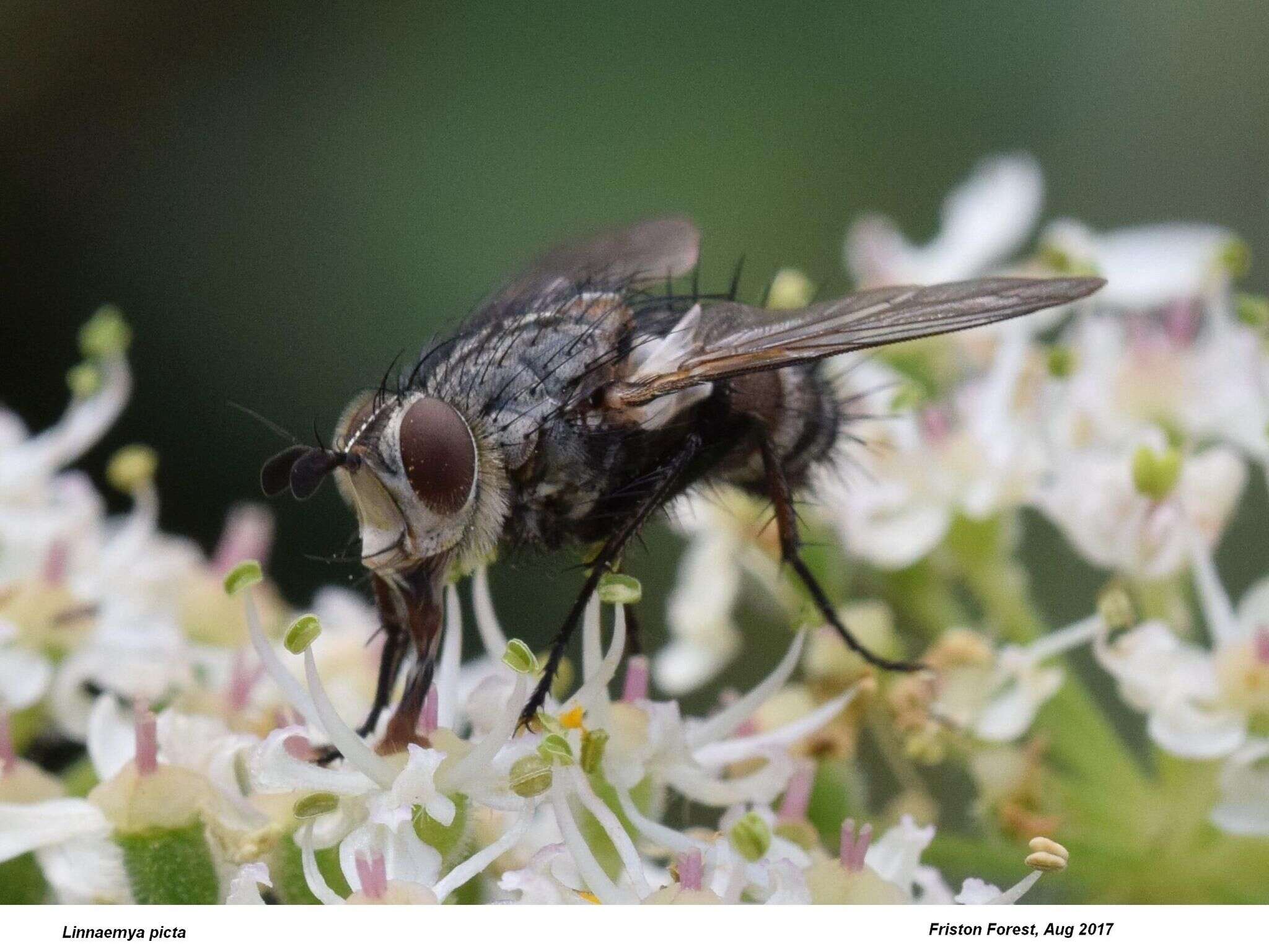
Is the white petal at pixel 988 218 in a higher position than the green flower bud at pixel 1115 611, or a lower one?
higher

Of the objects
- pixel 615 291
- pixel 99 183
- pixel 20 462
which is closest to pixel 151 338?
pixel 99 183

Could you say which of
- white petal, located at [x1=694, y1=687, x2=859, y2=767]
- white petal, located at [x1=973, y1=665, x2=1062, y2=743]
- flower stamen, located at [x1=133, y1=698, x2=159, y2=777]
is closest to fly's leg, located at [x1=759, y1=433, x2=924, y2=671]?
white petal, located at [x1=694, y1=687, x2=859, y2=767]

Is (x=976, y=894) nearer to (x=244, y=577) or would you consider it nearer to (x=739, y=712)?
(x=739, y=712)

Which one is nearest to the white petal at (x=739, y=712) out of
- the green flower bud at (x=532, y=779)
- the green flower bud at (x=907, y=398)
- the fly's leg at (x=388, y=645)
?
the green flower bud at (x=532, y=779)

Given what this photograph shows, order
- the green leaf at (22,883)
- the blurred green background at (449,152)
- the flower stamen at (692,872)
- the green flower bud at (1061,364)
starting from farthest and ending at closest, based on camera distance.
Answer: the blurred green background at (449,152) → the green flower bud at (1061,364) → the green leaf at (22,883) → the flower stamen at (692,872)

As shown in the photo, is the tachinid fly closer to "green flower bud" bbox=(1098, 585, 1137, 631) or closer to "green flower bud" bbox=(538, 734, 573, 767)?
"green flower bud" bbox=(538, 734, 573, 767)

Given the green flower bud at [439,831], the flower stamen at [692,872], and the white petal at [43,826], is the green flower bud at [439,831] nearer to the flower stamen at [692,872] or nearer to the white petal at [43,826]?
the flower stamen at [692,872]

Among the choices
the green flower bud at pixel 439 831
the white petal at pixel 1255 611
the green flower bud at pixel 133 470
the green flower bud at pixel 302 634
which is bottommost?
the white petal at pixel 1255 611
